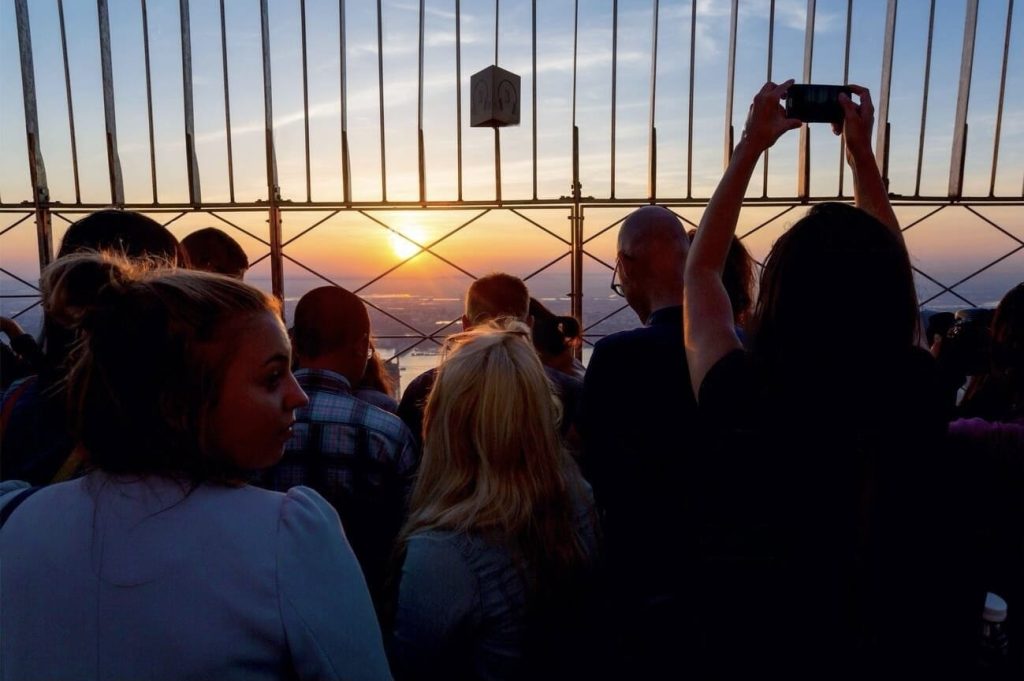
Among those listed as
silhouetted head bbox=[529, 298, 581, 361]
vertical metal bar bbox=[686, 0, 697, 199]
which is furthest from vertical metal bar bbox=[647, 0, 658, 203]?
silhouetted head bbox=[529, 298, 581, 361]

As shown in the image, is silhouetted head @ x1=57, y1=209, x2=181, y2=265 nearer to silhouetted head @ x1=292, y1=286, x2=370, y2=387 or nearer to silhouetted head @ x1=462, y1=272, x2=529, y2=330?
silhouetted head @ x1=292, y1=286, x2=370, y2=387

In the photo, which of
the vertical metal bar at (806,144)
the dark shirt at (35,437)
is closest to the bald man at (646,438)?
the dark shirt at (35,437)

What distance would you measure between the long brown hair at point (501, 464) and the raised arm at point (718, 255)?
1.19ft

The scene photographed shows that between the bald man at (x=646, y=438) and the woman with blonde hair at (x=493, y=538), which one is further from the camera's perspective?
the woman with blonde hair at (x=493, y=538)

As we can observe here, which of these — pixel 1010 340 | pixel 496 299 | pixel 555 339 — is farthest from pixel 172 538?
pixel 555 339

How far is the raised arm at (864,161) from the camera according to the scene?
130 cm

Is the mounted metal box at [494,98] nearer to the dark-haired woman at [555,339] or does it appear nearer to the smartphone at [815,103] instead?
the dark-haired woman at [555,339]

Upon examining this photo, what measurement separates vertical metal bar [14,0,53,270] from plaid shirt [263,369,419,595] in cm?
443

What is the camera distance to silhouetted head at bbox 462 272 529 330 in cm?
252

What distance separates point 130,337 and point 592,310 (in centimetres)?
486

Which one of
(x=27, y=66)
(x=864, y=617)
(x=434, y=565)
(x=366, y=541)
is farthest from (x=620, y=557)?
(x=27, y=66)

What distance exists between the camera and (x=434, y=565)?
1.25 m

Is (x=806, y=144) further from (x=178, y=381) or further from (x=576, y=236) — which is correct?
(x=178, y=381)

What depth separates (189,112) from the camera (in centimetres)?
522
